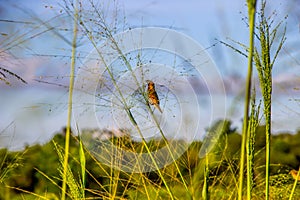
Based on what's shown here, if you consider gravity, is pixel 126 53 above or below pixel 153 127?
above

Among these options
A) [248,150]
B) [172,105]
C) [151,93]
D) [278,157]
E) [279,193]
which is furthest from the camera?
[278,157]

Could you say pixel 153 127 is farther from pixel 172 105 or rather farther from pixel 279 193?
pixel 279 193

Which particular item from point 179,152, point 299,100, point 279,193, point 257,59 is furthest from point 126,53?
point 279,193

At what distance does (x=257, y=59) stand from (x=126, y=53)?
1.69 ft

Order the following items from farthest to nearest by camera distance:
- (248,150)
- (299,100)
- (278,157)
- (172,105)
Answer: (278,157), (299,100), (172,105), (248,150)

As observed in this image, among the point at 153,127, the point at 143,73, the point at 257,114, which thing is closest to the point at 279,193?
the point at 153,127

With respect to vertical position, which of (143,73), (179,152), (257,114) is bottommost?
(179,152)

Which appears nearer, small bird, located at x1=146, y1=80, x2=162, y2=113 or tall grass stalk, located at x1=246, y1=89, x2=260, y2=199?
tall grass stalk, located at x1=246, y1=89, x2=260, y2=199

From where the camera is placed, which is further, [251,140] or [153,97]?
[153,97]

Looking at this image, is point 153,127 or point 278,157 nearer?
point 153,127

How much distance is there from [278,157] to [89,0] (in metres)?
8.07

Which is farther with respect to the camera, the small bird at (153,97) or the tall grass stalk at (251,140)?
the small bird at (153,97)

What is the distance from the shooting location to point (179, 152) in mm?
2609

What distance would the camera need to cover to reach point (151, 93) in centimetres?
163
